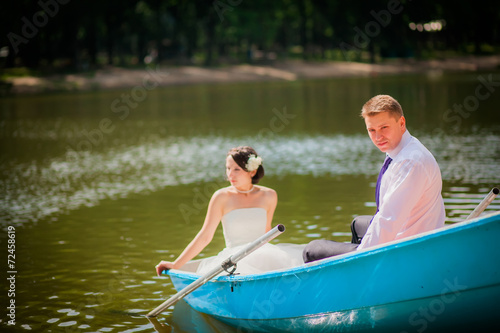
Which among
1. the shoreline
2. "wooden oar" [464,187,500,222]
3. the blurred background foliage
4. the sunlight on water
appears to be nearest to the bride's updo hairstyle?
"wooden oar" [464,187,500,222]

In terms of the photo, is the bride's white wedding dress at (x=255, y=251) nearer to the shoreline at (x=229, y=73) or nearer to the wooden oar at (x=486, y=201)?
the wooden oar at (x=486, y=201)

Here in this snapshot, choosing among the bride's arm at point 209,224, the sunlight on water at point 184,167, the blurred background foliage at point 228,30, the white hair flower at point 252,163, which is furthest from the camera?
the blurred background foliage at point 228,30

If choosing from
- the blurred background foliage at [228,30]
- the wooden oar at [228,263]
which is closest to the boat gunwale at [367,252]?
the wooden oar at [228,263]

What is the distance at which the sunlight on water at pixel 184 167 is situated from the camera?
12906 millimetres

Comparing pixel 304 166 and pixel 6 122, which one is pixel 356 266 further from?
pixel 6 122

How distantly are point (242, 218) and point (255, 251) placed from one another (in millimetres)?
345

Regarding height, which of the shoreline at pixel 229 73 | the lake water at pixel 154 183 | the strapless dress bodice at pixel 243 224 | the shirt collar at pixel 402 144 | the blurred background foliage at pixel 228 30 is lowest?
the lake water at pixel 154 183

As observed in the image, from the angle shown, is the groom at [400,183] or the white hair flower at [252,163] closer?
the groom at [400,183]

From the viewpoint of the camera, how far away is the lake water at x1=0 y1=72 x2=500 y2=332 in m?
7.66

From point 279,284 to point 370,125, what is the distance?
4.92ft

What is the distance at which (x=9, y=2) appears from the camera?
44469 millimetres

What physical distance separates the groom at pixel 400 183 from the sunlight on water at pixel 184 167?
5.86 m

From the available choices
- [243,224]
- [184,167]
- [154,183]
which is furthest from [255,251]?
[184,167]

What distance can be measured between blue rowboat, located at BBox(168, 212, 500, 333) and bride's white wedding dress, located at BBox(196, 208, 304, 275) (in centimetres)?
38
